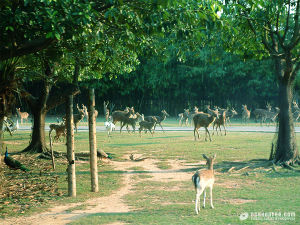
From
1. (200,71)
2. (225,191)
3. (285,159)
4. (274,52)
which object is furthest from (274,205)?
(200,71)

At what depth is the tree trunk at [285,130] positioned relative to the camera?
38.3 feet

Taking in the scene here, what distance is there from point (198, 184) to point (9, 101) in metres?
4.31

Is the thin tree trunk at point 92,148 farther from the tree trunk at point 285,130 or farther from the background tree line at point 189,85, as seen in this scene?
the background tree line at point 189,85

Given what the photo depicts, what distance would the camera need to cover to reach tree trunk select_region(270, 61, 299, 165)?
38.3 feet

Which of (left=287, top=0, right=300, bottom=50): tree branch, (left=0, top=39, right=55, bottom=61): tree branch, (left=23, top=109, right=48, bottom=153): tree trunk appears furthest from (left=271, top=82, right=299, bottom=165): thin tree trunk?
(left=23, top=109, right=48, bottom=153): tree trunk

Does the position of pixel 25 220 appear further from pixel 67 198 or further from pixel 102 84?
pixel 102 84

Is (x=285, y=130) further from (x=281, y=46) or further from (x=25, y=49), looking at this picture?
(x=25, y=49)

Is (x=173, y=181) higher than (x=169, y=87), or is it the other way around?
A: (x=169, y=87)

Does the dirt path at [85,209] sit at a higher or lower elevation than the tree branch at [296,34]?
lower

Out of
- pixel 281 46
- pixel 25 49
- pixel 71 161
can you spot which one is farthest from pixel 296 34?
pixel 25 49

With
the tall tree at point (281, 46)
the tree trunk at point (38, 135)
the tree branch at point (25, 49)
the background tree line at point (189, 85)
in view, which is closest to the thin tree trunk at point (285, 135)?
the tall tree at point (281, 46)

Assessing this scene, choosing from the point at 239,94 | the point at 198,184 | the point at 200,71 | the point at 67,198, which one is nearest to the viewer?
the point at 198,184

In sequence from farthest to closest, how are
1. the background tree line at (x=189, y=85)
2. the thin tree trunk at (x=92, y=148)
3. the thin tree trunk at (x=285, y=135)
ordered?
the background tree line at (x=189, y=85), the thin tree trunk at (x=285, y=135), the thin tree trunk at (x=92, y=148)

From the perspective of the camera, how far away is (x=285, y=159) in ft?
38.1
